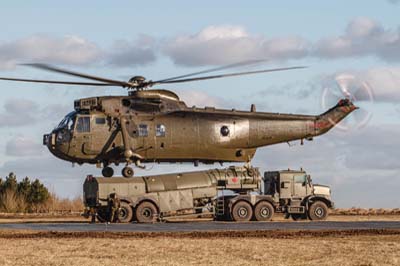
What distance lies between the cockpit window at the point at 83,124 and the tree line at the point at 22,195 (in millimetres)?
22221

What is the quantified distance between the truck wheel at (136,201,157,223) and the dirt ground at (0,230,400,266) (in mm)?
11589

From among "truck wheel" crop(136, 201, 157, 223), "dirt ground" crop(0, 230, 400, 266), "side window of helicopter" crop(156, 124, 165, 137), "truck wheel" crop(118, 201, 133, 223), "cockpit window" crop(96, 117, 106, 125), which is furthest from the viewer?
"side window of helicopter" crop(156, 124, 165, 137)

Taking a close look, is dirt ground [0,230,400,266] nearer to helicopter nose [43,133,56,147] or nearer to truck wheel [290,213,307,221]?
helicopter nose [43,133,56,147]

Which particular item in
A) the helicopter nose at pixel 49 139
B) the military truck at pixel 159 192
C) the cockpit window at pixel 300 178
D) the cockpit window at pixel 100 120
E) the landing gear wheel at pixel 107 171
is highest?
the cockpit window at pixel 100 120

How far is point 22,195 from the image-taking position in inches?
2844

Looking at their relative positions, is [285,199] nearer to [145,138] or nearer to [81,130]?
[145,138]

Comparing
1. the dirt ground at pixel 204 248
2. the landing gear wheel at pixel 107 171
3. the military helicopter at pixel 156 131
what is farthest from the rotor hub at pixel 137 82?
the dirt ground at pixel 204 248

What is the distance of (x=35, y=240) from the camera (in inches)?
1289

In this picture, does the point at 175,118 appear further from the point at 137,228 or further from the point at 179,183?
the point at 137,228

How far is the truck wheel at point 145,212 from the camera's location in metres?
47.4

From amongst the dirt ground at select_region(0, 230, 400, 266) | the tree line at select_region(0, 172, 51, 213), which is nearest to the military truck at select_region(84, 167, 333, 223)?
the dirt ground at select_region(0, 230, 400, 266)

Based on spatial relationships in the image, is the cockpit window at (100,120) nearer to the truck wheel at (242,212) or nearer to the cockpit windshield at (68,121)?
the cockpit windshield at (68,121)

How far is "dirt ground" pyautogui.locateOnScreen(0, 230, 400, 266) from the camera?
25422 mm

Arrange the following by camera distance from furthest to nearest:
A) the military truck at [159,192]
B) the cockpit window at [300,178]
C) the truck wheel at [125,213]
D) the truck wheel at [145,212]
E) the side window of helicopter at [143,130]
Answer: the cockpit window at [300,178] → the side window of helicopter at [143,130] → the military truck at [159,192] → the truck wheel at [145,212] → the truck wheel at [125,213]
